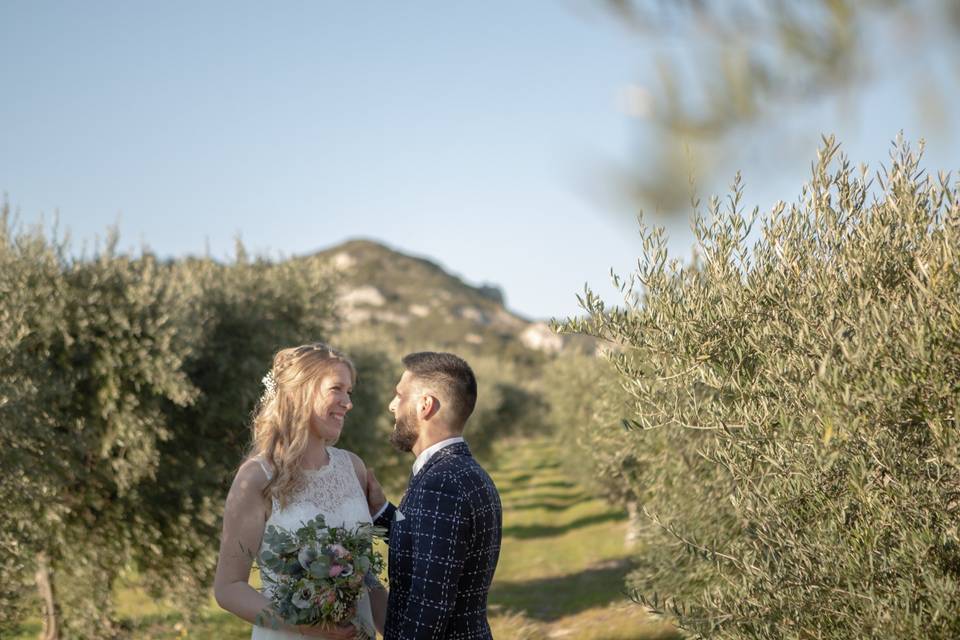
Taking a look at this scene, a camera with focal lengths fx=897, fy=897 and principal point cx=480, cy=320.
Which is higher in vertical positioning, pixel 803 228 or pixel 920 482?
pixel 803 228

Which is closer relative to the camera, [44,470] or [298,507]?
[298,507]

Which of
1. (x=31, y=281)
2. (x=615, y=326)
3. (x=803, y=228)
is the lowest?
(x=615, y=326)

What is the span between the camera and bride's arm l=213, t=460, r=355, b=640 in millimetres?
4727

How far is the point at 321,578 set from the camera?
4578mm

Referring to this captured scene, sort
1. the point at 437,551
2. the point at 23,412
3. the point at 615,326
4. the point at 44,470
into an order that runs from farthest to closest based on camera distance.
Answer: the point at 44,470, the point at 23,412, the point at 615,326, the point at 437,551

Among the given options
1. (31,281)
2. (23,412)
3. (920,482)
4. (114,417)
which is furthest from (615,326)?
(31,281)

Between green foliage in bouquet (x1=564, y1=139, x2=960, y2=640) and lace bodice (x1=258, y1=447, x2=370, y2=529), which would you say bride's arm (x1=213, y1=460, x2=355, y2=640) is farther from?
green foliage in bouquet (x1=564, y1=139, x2=960, y2=640)

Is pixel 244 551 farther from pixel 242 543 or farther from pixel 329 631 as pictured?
pixel 329 631

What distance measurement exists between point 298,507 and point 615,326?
7.12 feet

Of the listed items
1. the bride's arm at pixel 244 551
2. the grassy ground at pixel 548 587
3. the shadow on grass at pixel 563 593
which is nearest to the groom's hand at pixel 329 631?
the bride's arm at pixel 244 551

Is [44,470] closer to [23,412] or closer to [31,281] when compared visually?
[23,412]

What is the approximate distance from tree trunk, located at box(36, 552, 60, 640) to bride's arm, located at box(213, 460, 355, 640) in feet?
36.0

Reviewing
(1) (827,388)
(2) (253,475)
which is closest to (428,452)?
(2) (253,475)

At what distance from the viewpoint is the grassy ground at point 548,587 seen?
1561cm
